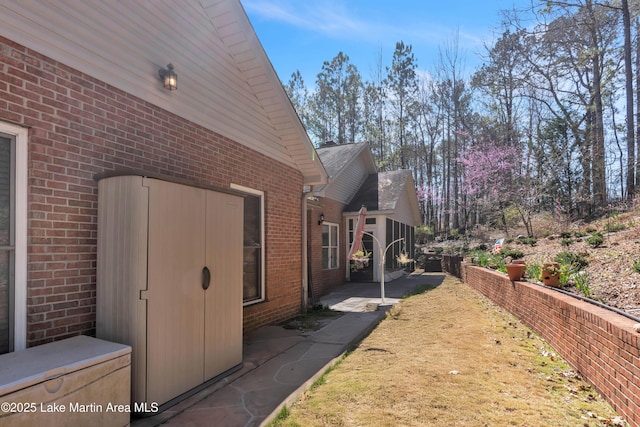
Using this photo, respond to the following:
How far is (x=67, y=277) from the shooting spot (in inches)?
124

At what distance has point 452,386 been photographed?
11.9 feet

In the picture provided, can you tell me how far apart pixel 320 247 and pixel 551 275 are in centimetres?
673

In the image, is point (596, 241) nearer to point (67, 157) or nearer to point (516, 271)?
point (516, 271)

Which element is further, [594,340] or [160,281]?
→ [594,340]

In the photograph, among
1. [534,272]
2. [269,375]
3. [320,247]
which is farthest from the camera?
[320,247]

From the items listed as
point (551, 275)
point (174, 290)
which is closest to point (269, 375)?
point (174, 290)

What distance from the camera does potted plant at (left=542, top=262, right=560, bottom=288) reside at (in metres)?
6.03

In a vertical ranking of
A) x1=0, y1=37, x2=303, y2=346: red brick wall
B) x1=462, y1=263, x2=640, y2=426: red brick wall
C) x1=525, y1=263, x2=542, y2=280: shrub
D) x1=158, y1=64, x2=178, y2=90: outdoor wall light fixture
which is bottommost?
x1=462, y1=263, x2=640, y2=426: red brick wall

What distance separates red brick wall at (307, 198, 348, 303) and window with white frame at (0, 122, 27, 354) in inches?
281

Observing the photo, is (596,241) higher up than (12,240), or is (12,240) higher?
(12,240)

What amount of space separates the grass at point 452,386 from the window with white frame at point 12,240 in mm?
2198

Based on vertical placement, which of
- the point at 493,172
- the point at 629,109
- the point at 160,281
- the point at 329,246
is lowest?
the point at 329,246

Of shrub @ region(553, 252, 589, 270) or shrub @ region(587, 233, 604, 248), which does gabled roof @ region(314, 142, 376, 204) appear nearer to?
shrub @ region(553, 252, 589, 270)

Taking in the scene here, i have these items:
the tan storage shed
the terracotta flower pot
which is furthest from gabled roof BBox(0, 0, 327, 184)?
the terracotta flower pot
